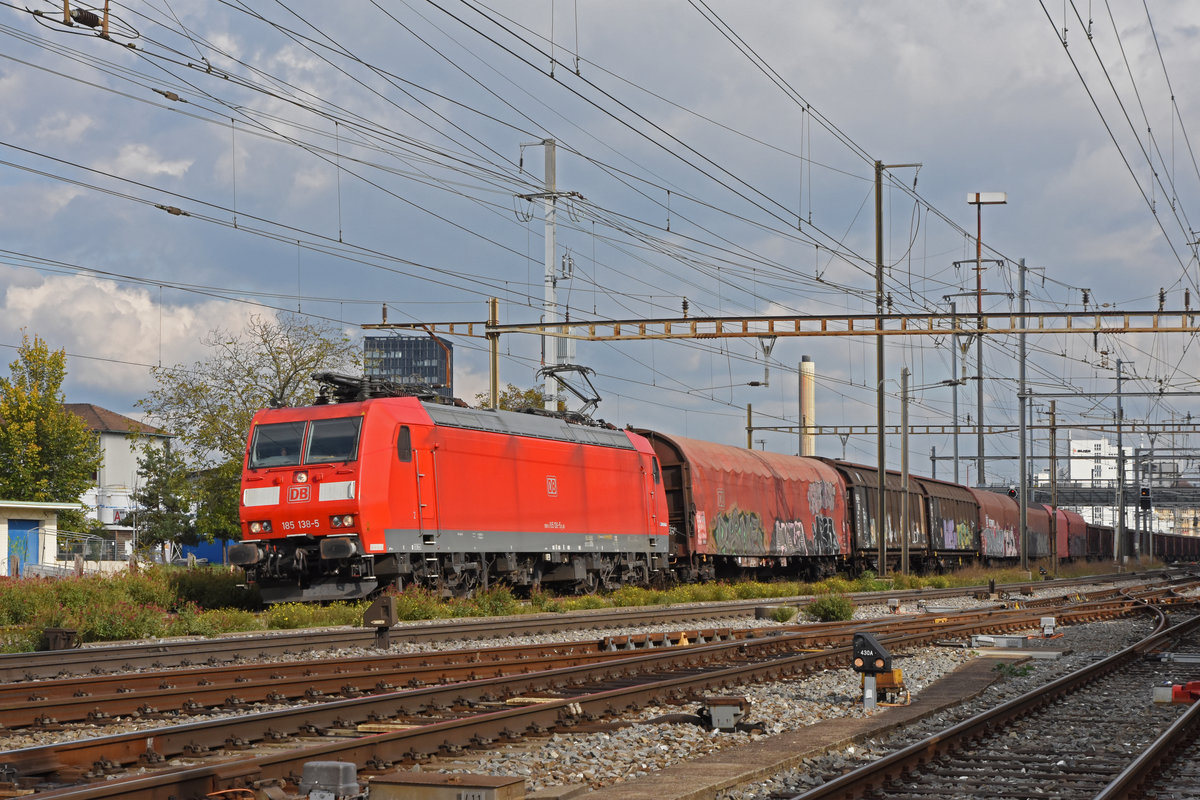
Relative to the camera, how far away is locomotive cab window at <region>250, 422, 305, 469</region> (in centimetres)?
2086

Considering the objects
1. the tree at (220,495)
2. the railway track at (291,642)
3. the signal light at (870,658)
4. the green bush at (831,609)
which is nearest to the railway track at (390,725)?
the signal light at (870,658)

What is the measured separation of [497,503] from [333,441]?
367 cm

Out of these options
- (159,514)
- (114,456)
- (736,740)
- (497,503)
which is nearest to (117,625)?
(497,503)

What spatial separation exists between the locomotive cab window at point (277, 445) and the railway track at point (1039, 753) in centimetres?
1287

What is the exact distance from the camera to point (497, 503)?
22.8 meters

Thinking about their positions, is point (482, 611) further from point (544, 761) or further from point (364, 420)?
point (544, 761)

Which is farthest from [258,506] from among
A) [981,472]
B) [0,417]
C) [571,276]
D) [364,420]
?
[981,472]

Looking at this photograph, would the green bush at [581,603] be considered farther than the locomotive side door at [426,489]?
Yes

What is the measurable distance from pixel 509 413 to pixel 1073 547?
58.2 m

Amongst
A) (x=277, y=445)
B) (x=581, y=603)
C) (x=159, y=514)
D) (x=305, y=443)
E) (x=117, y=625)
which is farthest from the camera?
(x=159, y=514)

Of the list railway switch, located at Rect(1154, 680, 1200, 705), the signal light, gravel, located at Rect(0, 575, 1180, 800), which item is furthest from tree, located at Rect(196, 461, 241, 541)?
railway switch, located at Rect(1154, 680, 1200, 705)

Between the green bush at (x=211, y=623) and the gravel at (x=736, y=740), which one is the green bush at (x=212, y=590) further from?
the gravel at (x=736, y=740)

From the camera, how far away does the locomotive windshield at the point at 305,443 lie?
20.2 meters

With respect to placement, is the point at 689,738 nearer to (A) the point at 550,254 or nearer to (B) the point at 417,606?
(B) the point at 417,606
